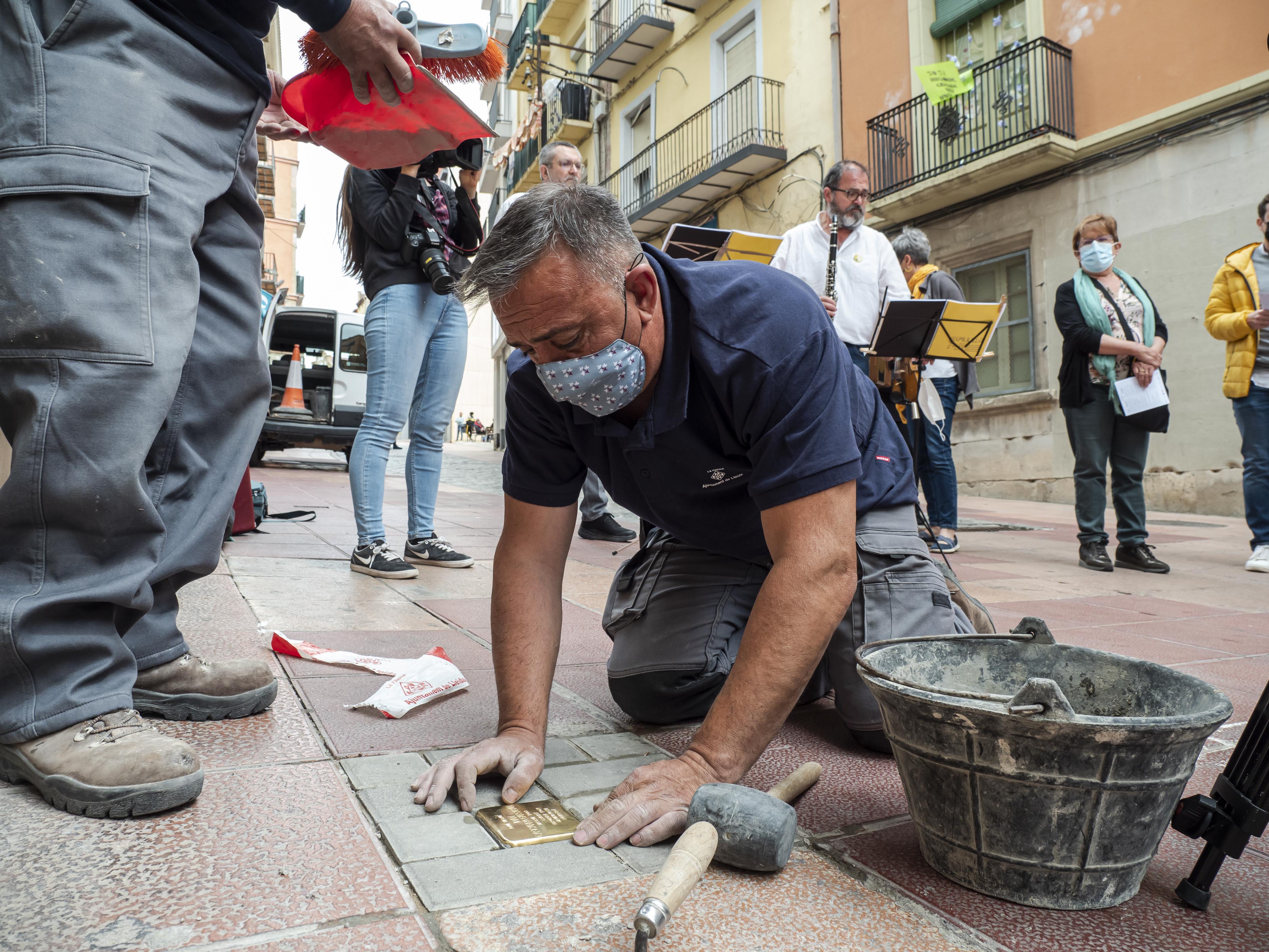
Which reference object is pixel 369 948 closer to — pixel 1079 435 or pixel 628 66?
pixel 1079 435

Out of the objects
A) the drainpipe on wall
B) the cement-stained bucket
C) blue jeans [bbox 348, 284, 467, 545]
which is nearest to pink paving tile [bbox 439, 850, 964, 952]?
the cement-stained bucket

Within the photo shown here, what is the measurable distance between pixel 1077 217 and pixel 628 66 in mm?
10356

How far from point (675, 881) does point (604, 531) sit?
13.8ft

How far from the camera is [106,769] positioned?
53.2 inches

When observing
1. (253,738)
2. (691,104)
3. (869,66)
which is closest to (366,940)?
(253,738)

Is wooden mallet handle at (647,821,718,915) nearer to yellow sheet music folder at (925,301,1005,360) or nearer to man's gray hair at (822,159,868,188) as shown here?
yellow sheet music folder at (925,301,1005,360)

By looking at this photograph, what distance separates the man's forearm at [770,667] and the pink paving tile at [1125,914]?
0.66ft

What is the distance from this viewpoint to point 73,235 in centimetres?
142

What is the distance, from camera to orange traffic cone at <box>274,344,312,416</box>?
11211mm

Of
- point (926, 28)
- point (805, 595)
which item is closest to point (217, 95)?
point (805, 595)

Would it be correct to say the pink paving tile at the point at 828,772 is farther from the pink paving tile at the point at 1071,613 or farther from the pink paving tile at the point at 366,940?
the pink paving tile at the point at 1071,613

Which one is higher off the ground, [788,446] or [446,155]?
[446,155]

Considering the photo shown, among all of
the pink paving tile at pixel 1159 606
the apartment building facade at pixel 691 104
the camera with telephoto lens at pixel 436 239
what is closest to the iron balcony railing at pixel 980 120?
the apartment building facade at pixel 691 104

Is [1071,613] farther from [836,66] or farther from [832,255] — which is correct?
[836,66]
